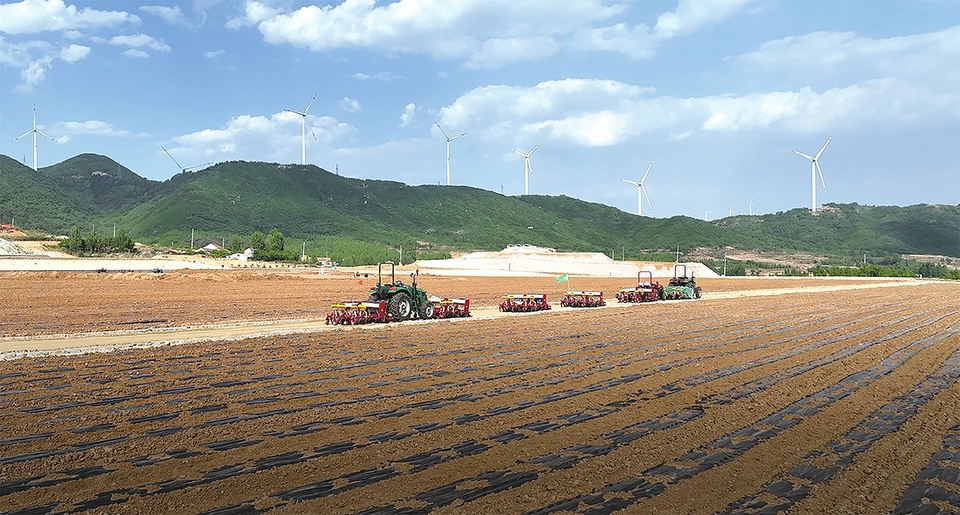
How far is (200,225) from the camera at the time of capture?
153 meters

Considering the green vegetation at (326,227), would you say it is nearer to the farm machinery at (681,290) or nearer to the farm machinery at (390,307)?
the farm machinery at (681,290)

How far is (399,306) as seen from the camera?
23438 millimetres

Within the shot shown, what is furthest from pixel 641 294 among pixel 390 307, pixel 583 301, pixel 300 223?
pixel 300 223

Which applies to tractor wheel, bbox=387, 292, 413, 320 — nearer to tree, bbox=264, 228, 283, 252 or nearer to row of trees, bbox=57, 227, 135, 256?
row of trees, bbox=57, 227, 135, 256

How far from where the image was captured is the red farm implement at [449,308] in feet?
82.7

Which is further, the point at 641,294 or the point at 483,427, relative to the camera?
the point at 641,294

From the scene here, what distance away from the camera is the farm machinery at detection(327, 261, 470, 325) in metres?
22.5

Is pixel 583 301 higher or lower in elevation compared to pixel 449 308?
lower

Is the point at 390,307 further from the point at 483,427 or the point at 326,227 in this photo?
the point at 326,227

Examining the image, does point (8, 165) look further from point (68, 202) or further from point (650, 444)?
point (650, 444)

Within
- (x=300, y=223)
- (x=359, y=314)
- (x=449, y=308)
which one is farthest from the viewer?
(x=300, y=223)

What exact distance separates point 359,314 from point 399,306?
156 cm

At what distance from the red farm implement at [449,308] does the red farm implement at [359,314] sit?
2.62m

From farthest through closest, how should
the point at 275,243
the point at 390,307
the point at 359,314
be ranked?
the point at 275,243 → the point at 390,307 → the point at 359,314
